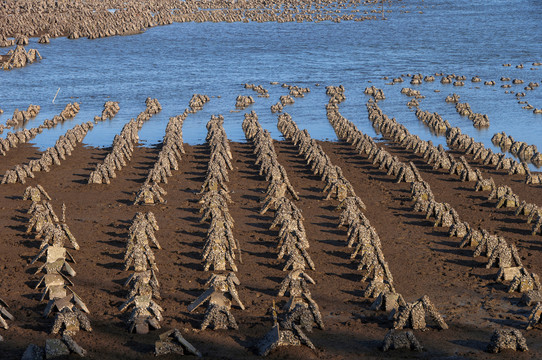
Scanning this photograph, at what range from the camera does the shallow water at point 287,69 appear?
265 ft

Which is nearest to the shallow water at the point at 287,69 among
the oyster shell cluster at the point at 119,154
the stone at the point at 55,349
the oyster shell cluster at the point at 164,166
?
the oyster shell cluster at the point at 119,154

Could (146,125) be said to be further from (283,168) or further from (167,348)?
(167,348)

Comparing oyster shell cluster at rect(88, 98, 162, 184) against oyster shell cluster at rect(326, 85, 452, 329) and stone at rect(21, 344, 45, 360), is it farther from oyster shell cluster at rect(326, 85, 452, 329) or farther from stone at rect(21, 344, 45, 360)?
stone at rect(21, 344, 45, 360)

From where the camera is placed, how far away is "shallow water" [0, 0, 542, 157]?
80875mm

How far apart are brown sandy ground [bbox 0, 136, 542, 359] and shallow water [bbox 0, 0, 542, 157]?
15.8m

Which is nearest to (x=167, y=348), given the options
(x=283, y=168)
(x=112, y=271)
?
(x=112, y=271)

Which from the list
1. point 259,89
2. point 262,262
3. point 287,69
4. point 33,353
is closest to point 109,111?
point 259,89

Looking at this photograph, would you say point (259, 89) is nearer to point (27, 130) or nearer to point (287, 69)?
point (287, 69)

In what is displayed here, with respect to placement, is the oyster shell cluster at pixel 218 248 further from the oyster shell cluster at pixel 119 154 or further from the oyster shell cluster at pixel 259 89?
the oyster shell cluster at pixel 259 89

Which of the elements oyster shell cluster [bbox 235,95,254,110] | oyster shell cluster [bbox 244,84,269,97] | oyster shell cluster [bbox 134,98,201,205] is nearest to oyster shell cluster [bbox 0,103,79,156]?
oyster shell cluster [bbox 134,98,201,205]

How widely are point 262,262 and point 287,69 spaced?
78.0 metres

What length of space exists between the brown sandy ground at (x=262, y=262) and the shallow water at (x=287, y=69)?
52.0 feet

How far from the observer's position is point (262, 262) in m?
40.1

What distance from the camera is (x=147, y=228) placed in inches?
1661
